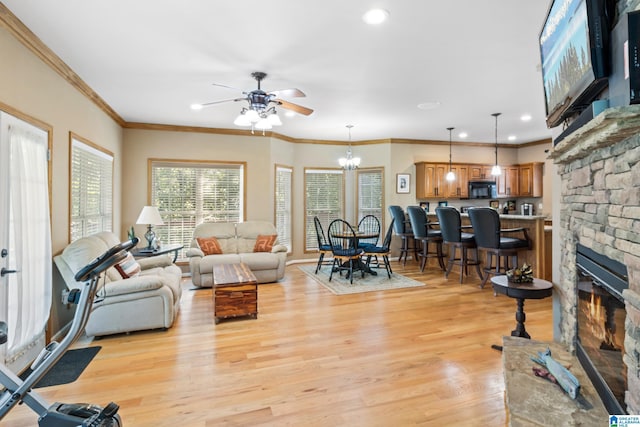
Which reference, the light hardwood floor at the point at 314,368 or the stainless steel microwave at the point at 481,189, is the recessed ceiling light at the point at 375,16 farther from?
the stainless steel microwave at the point at 481,189

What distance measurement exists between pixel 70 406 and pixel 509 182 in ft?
29.0

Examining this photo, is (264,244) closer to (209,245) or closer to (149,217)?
(209,245)

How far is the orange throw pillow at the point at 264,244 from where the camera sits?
6.03 m

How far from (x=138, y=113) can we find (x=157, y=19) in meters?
3.14

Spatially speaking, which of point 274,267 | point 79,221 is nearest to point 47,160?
point 79,221

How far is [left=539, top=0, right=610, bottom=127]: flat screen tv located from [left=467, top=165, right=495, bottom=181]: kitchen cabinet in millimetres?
6004

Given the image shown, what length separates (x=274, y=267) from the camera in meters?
5.71

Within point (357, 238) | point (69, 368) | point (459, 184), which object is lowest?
point (69, 368)

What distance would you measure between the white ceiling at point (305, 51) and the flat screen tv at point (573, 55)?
729 millimetres

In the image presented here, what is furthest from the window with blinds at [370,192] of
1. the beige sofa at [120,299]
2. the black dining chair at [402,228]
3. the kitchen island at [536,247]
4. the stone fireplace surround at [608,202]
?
the stone fireplace surround at [608,202]

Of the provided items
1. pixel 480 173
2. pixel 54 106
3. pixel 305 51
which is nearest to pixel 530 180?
pixel 480 173

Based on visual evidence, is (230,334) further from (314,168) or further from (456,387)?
(314,168)

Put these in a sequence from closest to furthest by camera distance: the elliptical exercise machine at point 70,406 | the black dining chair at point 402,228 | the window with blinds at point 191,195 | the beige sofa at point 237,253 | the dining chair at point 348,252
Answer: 1. the elliptical exercise machine at point 70,406
2. the beige sofa at point 237,253
3. the dining chair at point 348,252
4. the window with blinds at point 191,195
5. the black dining chair at point 402,228

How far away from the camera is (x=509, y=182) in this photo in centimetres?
819
